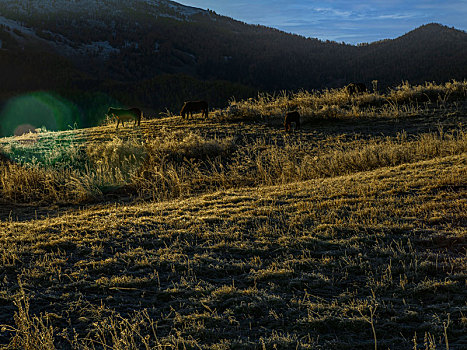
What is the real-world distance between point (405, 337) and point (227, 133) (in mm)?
9170

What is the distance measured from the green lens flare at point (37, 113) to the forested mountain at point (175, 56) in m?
2.42

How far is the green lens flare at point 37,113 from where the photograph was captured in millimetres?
36697

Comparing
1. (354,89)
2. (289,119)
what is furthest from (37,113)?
(289,119)

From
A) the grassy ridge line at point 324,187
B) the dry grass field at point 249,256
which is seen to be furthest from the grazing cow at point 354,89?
the grassy ridge line at point 324,187

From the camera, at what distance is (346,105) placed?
45.3 feet

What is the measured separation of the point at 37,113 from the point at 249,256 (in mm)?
40345

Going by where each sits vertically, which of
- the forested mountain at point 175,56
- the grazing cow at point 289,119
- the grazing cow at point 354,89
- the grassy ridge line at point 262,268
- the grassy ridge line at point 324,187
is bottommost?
the grassy ridge line at point 262,268

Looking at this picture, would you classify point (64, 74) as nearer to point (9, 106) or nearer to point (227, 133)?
point (9, 106)

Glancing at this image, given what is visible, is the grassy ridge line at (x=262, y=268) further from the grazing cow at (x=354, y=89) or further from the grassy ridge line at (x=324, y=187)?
the grazing cow at (x=354, y=89)

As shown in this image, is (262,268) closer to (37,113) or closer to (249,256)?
(249,256)

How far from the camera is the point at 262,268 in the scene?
355cm

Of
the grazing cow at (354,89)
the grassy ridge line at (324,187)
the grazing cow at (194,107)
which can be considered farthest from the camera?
the grazing cow at (354,89)

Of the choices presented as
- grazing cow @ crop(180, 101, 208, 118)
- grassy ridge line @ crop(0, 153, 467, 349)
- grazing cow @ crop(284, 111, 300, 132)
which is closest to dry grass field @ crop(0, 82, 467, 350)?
grassy ridge line @ crop(0, 153, 467, 349)

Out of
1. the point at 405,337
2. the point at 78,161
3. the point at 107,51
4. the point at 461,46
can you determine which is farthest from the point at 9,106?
the point at 461,46
